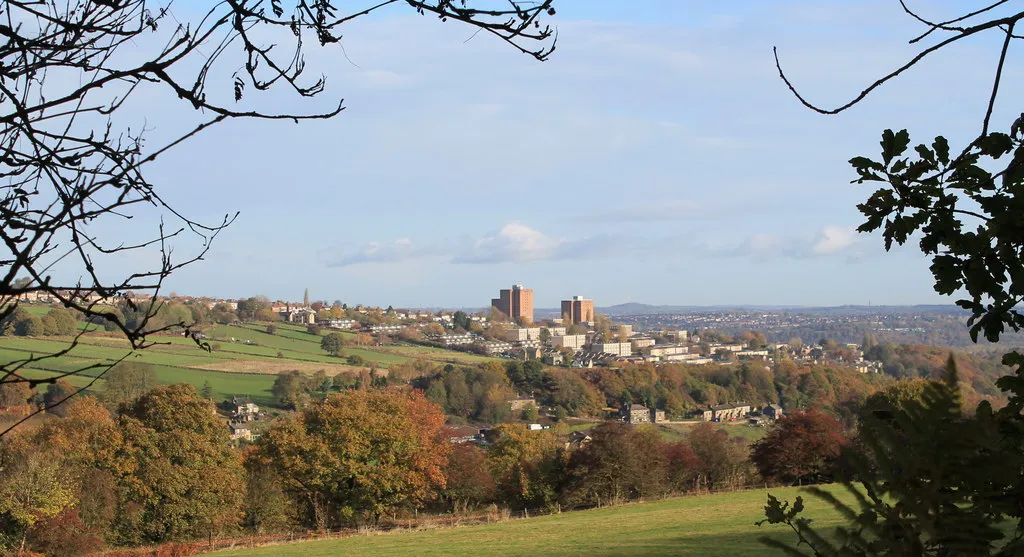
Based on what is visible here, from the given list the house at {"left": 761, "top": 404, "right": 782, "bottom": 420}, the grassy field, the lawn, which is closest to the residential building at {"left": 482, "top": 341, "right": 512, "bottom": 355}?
the house at {"left": 761, "top": 404, "right": 782, "bottom": 420}

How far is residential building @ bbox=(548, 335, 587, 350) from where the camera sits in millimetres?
130350

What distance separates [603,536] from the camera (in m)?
22.7

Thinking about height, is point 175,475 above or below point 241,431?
above

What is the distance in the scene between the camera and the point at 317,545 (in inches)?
961

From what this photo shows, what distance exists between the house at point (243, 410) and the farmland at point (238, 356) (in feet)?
4.69

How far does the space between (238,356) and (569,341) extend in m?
74.6

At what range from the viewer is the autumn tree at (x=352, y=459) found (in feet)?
104

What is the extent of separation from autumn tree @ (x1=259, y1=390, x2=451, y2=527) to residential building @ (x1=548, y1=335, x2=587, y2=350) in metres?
94.2

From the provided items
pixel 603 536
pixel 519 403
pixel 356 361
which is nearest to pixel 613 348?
pixel 356 361

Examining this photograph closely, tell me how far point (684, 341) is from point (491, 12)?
147 metres

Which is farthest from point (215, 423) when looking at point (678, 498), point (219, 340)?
point (219, 340)

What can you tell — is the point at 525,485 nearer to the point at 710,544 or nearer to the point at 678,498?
the point at 678,498

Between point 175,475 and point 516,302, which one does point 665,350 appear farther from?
point 175,475

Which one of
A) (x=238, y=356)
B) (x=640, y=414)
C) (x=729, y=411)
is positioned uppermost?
(x=238, y=356)
